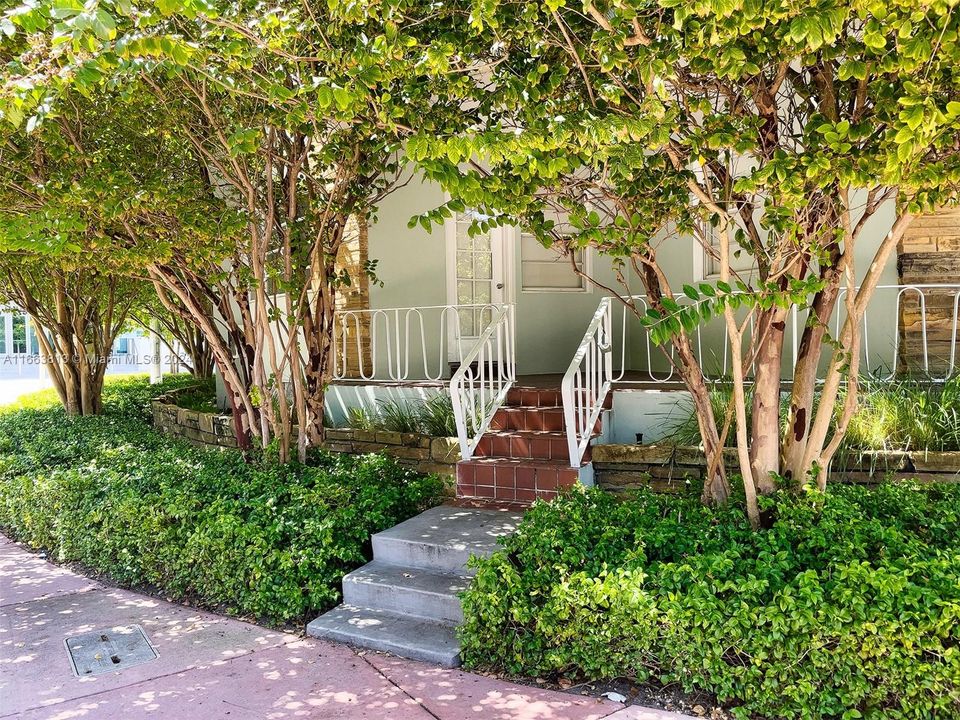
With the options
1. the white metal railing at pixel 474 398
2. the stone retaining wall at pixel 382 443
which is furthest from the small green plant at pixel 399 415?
the white metal railing at pixel 474 398

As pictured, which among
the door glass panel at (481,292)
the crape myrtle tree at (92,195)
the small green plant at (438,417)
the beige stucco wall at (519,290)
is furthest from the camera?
the door glass panel at (481,292)

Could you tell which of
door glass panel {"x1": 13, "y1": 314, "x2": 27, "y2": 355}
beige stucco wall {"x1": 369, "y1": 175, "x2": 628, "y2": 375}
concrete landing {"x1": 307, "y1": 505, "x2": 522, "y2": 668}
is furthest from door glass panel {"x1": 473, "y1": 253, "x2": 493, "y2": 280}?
door glass panel {"x1": 13, "y1": 314, "x2": 27, "y2": 355}

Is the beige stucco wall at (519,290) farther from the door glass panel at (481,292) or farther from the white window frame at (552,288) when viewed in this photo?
the door glass panel at (481,292)

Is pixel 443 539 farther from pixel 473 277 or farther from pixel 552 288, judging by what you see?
pixel 552 288

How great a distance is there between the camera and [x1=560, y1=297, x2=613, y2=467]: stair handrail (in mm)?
5293

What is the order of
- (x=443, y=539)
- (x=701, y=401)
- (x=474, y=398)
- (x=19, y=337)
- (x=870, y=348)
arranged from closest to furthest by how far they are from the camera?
1. (x=701, y=401)
2. (x=443, y=539)
3. (x=474, y=398)
4. (x=870, y=348)
5. (x=19, y=337)

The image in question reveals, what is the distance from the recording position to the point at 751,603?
3.28m

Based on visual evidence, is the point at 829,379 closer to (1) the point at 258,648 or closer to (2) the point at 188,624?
(1) the point at 258,648

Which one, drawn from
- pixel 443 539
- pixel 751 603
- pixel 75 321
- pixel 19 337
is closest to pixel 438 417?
pixel 443 539

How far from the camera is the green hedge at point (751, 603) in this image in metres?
3.02

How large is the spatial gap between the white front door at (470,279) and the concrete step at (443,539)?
3120 millimetres

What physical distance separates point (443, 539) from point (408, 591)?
1.63ft

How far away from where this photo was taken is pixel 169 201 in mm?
5340

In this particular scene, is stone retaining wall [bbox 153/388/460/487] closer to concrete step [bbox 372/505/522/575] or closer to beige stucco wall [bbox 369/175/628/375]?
concrete step [bbox 372/505/522/575]
